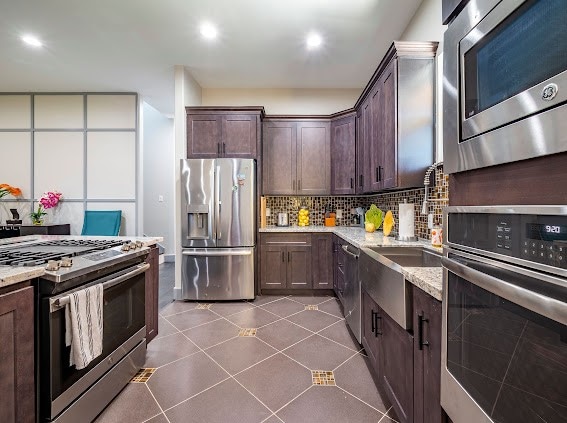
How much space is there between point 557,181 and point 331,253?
2.98m

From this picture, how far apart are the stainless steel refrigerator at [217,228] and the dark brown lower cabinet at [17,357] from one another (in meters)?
2.18

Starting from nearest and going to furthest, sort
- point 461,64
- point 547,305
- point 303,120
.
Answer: point 547,305
point 461,64
point 303,120

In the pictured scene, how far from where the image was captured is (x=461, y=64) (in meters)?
0.83

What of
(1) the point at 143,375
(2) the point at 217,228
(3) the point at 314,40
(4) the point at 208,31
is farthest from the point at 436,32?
(1) the point at 143,375

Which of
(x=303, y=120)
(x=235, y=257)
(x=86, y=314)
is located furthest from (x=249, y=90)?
(x=86, y=314)

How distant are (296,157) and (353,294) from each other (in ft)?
6.92

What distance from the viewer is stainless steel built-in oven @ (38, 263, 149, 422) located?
Answer: 116cm

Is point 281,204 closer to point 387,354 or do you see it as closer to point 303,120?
point 303,120

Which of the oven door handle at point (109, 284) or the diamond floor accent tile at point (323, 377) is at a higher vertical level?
the oven door handle at point (109, 284)

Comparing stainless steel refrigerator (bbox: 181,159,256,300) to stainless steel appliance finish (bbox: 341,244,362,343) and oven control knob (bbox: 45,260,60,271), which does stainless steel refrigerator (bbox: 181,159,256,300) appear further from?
oven control knob (bbox: 45,260,60,271)

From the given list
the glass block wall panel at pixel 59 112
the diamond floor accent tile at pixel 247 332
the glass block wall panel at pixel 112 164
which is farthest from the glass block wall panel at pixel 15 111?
the diamond floor accent tile at pixel 247 332

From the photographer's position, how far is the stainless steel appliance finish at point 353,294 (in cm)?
216

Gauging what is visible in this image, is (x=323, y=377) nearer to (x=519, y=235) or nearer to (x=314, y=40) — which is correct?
(x=519, y=235)

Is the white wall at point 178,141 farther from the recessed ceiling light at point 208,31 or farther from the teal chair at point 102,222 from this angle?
the teal chair at point 102,222
